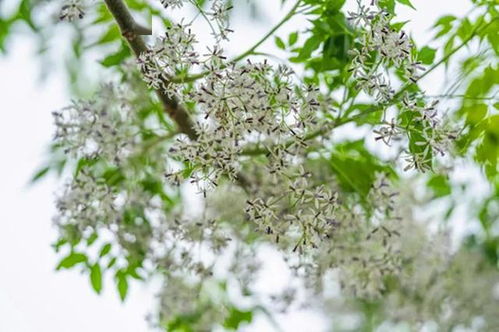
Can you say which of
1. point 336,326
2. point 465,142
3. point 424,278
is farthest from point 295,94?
point 336,326

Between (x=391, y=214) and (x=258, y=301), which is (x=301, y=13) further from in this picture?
(x=258, y=301)

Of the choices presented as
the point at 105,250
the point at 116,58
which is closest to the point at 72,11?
the point at 116,58

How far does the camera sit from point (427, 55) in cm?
88

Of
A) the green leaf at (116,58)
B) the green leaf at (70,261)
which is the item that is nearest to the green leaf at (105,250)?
the green leaf at (70,261)

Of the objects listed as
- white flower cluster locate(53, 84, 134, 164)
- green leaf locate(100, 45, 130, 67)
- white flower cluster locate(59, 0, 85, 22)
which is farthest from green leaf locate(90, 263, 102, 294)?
white flower cluster locate(59, 0, 85, 22)

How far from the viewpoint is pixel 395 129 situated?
762 millimetres

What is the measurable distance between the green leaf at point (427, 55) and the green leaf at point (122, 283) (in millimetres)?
529

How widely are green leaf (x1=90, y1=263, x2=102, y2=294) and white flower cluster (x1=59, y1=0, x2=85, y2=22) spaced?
398 mm

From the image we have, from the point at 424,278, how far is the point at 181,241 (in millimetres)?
621

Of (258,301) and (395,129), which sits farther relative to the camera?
(258,301)

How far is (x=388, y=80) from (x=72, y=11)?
0.36m

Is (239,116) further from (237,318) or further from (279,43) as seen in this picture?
(237,318)

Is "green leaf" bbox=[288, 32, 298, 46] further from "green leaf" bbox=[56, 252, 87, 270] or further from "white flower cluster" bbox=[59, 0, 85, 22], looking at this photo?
"green leaf" bbox=[56, 252, 87, 270]

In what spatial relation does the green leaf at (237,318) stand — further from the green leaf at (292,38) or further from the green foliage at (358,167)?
the green leaf at (292,38)
